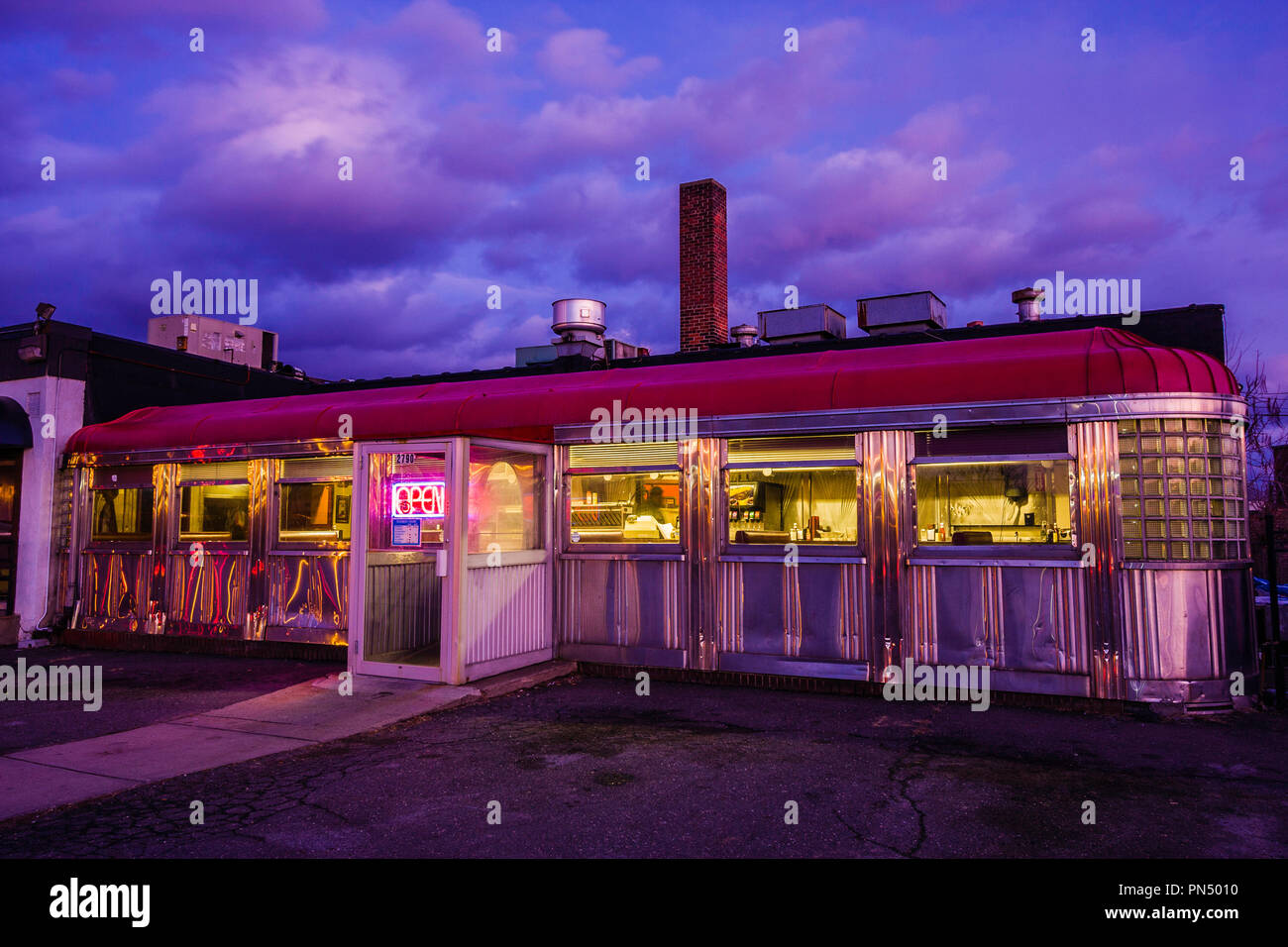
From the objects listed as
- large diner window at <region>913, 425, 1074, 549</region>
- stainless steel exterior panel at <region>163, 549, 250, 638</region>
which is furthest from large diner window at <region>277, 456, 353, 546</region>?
large diner window at <region>913, 425, 1074, 549</region>

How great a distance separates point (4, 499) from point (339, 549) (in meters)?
6.52

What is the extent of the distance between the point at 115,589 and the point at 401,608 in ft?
18.0

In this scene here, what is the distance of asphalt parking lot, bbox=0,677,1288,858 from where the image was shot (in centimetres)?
433

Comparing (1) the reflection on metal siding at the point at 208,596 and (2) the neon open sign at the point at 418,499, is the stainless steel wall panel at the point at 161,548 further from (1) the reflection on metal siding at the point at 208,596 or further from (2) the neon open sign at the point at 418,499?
(2) the neon open sign at the point at 418,499

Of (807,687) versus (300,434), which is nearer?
(807,687)

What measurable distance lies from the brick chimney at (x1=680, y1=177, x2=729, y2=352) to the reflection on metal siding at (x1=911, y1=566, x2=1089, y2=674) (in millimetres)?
7812

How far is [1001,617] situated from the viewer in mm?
7785

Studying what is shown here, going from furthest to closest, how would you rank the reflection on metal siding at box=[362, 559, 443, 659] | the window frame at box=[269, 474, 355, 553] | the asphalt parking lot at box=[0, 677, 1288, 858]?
1. the window frame at box=[269, 474, 355, 553]
2. the reflection on metal siding at box=[362, 559, 443, 659]
3. the asphalt parking lot at box=[0, 677, 1288, 858]

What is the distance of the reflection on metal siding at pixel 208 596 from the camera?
37.3ft

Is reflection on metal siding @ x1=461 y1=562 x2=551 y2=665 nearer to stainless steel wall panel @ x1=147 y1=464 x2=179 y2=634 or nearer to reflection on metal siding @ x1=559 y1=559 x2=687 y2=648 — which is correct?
reflection on metal siding @ x1=559 y1=559 x2=687 y2=648

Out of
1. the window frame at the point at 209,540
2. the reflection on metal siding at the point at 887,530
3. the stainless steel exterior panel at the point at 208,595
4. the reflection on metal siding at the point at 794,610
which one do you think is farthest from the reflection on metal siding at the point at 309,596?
the reflection on metal siding at the point at 887,530
